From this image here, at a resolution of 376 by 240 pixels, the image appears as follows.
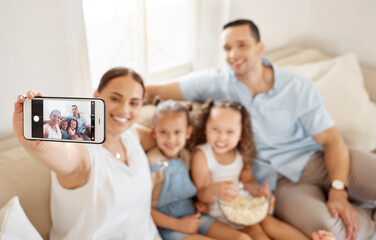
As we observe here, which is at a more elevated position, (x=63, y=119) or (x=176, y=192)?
(x=63, y=119)

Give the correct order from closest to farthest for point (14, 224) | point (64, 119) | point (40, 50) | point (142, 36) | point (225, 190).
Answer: point (64, 119) → point (14, 224) → point (40, 50) → point (225, 190) → point (142, 36)

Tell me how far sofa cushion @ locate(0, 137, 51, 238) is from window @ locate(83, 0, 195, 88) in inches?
19.0

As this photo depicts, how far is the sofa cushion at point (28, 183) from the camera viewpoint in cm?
120

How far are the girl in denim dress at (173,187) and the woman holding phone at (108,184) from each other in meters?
0.16

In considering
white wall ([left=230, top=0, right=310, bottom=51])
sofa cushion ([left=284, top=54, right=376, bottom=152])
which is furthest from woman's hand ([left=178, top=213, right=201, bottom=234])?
white wall ([left=230, top=0, right=310, bottom=51])

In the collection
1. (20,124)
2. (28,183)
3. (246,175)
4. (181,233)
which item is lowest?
(181,233)

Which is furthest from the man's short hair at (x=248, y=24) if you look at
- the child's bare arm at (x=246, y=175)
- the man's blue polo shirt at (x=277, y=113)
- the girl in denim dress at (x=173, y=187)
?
the child's bare arm at (x=246, y=175)

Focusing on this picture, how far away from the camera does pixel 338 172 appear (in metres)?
1.60

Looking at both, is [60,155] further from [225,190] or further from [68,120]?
[225,190]

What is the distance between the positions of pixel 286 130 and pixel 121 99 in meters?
0.94

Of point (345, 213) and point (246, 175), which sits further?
point (246, 175)

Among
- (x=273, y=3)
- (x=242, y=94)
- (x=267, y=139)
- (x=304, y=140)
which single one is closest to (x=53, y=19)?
(x=242, y=94)

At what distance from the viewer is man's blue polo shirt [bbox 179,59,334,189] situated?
5.55 ft

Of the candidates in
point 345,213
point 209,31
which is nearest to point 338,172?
point 345,213
